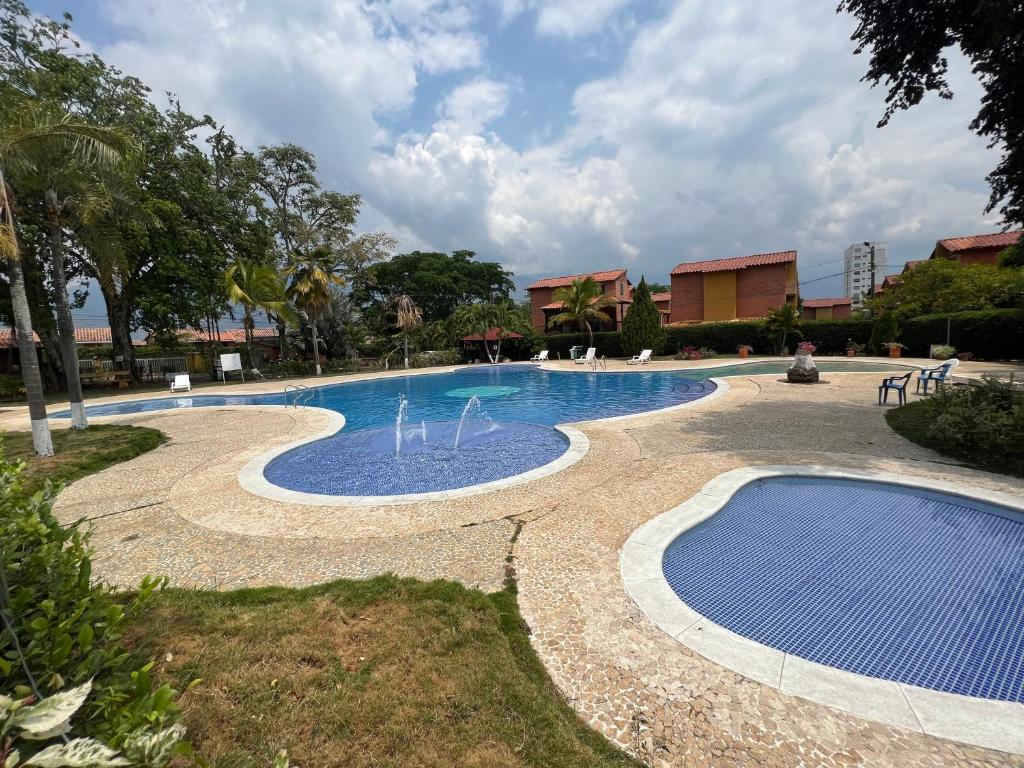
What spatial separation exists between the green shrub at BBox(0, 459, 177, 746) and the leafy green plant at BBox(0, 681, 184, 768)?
126mm

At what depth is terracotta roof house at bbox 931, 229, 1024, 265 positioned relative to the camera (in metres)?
27.7

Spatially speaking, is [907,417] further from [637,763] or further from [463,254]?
[463,254]

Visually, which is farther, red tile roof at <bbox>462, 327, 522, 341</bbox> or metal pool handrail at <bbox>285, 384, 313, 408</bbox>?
red tile roof at <bbox>462, 327, 522, 341</bbox>

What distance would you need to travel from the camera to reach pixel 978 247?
27891mm

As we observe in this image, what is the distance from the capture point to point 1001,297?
20.6m

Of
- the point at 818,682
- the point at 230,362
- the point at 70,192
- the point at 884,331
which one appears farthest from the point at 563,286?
the point at 818,682

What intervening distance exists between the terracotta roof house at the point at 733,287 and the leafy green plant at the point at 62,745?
112 feet

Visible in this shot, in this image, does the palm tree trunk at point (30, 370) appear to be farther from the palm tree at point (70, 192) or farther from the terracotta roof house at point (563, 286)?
the terracotta roof house at point (563, 286)

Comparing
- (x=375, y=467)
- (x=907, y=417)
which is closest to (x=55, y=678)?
(x=375, y=467)

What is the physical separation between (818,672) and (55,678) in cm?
386

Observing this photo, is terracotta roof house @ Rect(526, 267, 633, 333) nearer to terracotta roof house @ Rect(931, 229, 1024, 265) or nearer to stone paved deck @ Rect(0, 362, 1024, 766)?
terracotta roof house @ Rect(931, 229, 1024, 265)

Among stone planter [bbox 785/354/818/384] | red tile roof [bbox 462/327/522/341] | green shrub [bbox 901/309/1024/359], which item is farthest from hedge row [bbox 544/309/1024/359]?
stone planter [bbox 785/354/818/384]

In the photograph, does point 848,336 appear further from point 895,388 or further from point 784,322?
point 895,388

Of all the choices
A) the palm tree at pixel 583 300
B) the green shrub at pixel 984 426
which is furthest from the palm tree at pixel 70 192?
the palm tree at pixel 583 300
